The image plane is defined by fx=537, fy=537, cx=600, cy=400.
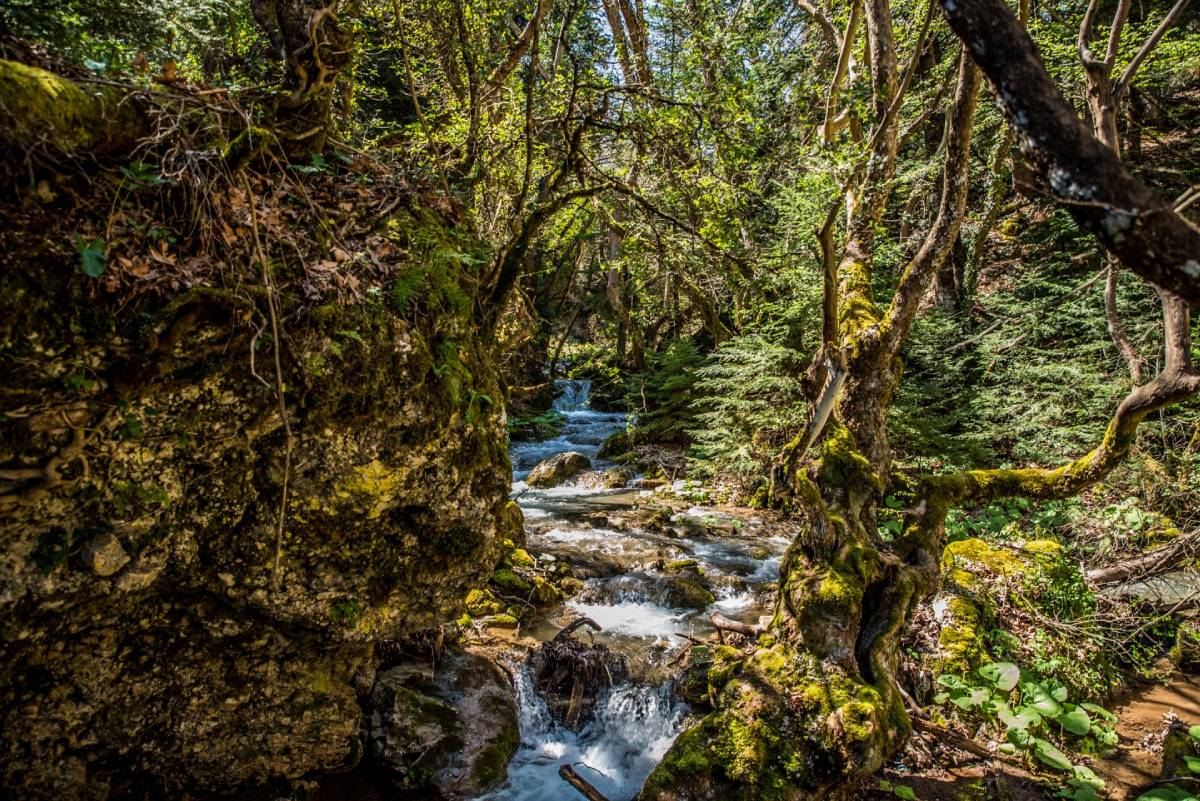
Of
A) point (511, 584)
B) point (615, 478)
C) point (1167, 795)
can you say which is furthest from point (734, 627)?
point (615, 478)

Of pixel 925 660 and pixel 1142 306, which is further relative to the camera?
pixel 1142 306

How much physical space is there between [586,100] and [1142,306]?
10.4m

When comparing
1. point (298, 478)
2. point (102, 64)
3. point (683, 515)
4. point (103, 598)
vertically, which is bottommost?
point (683, 515)

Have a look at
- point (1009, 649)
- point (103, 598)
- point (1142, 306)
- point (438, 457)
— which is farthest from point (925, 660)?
point (1142, 306)

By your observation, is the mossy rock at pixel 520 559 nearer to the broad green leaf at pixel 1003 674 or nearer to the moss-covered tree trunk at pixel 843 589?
the moss-covered tree trunk at pixel 843 589

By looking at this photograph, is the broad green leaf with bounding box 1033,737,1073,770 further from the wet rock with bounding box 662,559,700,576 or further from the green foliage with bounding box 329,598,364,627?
the green foliage with bounding box 329,598,364,627

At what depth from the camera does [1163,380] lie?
3.74 m

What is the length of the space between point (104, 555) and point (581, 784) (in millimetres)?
3389

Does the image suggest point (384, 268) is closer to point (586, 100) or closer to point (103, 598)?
point (103, 598)

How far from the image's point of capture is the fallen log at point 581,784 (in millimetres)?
3951

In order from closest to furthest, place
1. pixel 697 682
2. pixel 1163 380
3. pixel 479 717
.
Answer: pixel 1163 380 < pixel 479 717 < pixel 697 682

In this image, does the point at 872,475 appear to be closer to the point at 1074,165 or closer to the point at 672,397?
the point at 1074,165

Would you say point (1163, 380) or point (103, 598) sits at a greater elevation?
point (1163, 380)

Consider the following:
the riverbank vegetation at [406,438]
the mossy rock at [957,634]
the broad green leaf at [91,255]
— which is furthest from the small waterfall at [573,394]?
the broad green leaf at [91,255]
